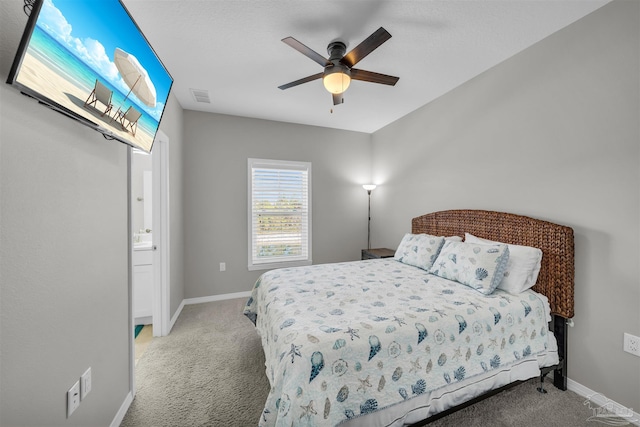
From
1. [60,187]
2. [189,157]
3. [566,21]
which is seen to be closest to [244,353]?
[60,187]

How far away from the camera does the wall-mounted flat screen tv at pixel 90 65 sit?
2.64ft

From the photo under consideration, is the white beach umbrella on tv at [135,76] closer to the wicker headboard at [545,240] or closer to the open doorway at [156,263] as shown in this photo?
the open doorway at [156,263]

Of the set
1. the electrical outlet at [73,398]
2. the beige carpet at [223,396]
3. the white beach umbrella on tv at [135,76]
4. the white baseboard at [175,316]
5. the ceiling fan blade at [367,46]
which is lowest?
the beige carpet at [223,396]

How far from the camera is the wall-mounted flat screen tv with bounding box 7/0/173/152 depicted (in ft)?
2.64

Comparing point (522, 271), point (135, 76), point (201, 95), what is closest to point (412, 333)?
point (522, 271)

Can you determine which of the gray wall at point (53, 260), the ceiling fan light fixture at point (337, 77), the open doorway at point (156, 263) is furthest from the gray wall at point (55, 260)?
the ceiling fan light fixture at point (337, 77)

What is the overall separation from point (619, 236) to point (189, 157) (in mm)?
4332

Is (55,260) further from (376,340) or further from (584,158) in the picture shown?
(584,158)

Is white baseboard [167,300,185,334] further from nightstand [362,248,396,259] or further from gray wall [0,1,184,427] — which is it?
nightstand [362,248,396,259]

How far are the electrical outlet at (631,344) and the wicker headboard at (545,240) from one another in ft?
0.89

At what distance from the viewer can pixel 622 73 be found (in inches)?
66.0

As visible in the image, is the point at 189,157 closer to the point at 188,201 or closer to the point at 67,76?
the point at 188,201

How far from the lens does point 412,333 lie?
1.42 metres

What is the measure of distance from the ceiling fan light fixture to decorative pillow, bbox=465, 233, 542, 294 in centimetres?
193
